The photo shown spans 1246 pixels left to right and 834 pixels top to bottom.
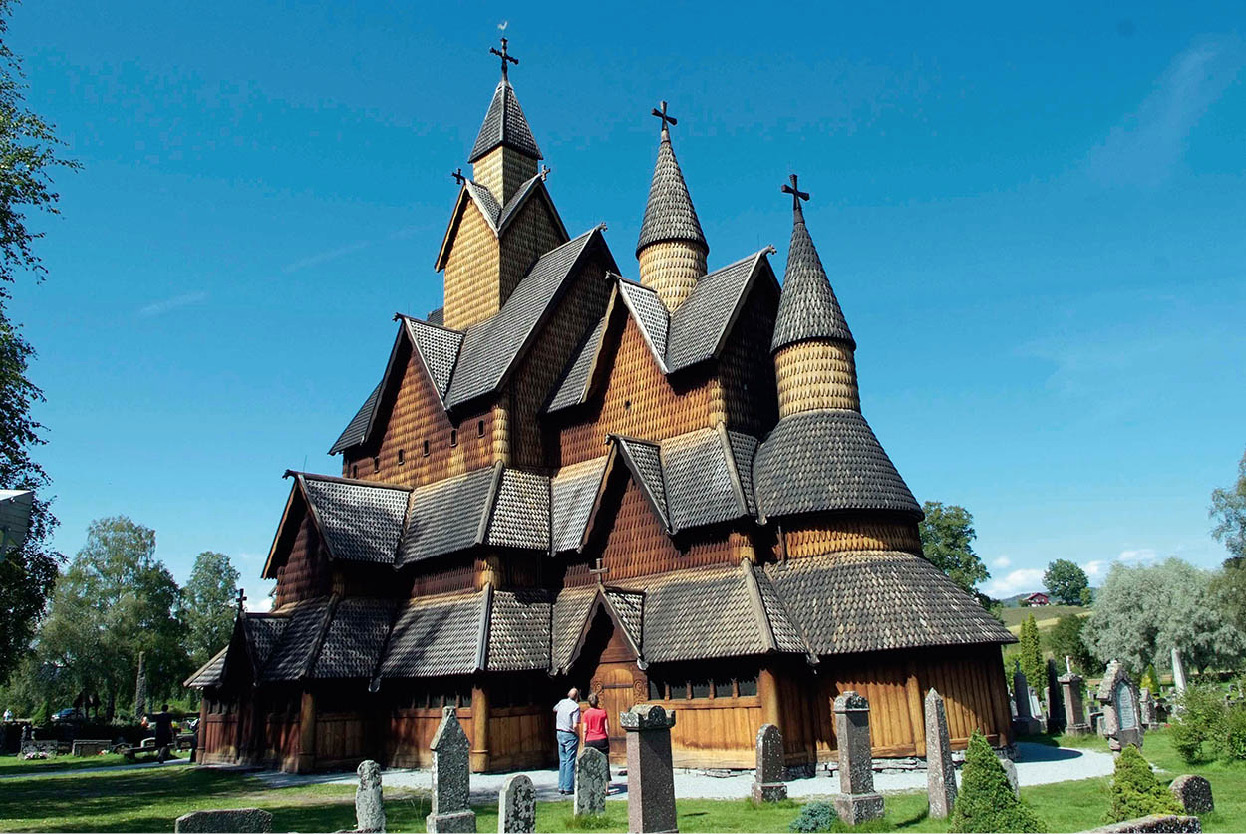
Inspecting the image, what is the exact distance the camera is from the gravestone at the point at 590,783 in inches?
512

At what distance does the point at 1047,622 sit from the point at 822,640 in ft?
325

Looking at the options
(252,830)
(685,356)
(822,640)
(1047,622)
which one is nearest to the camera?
(252,830)

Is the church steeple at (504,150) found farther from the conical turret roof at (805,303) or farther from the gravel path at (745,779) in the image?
the gravel path at (745,779)

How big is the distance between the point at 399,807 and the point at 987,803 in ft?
31.9

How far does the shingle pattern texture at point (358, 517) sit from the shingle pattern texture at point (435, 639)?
1.99m

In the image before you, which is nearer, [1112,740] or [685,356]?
[1112,740]

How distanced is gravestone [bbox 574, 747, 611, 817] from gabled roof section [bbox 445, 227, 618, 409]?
13.5 meters

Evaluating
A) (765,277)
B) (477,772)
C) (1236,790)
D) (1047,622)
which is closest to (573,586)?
(477,772)

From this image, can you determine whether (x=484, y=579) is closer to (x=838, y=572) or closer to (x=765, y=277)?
(x=838, y=572)

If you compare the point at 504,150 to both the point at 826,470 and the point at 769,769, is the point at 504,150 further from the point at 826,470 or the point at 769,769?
the point at 769,769

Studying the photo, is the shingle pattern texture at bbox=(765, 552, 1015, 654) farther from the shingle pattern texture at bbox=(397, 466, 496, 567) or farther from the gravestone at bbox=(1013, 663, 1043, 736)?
the shingle pattern texture at bbox=(397, 466, 496, 567)

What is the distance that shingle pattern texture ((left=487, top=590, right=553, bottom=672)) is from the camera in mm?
21938

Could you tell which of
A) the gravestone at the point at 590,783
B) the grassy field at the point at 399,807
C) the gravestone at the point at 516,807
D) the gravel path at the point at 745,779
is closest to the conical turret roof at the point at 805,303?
the gravel path at the point at 745,779

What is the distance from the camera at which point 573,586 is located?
78.5ft
